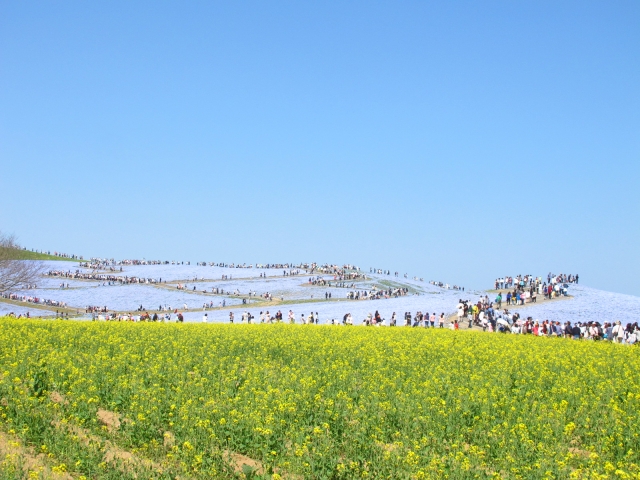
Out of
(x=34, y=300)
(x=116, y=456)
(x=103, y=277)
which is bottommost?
(x=116, y=456)

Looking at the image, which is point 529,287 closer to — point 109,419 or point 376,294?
point 376,294

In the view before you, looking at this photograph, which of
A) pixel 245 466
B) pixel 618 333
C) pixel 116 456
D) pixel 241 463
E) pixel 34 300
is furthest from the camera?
pixel 34 300

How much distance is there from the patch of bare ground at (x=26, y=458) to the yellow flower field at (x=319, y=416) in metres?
0.12

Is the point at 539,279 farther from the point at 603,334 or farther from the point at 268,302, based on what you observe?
the point at 268,302

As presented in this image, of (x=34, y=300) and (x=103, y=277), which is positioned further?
(x=103, y=277)

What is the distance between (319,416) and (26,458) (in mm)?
5320

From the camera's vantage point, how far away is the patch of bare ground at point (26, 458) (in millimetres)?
9475


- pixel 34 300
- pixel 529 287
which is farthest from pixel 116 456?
pixel 34 300

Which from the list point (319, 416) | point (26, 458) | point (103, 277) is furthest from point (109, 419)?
point (103, 277)

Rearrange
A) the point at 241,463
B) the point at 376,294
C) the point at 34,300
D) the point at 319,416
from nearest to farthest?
the point at 241,463, the point at 319,416, the point at 34,300, the point at 376,294

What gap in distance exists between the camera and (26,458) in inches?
393

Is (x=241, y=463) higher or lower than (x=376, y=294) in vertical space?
lower

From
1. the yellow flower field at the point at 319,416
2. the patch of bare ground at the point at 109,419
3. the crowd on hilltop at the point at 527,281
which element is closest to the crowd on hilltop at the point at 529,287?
the crowd on hilltop at the point at 527,281

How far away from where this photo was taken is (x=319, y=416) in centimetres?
1251
